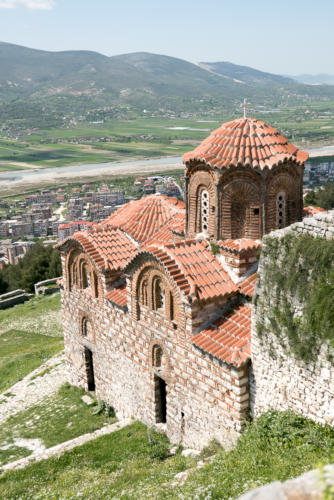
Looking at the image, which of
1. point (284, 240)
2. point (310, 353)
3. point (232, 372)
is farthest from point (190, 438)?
point (284, 240)

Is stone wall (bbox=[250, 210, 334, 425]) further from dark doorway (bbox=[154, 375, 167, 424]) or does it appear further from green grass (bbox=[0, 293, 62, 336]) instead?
green grass (bbox=[0, 293, 62, 336])

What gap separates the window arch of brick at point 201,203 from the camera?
41.6ft

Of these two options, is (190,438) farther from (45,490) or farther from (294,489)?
(294,489)

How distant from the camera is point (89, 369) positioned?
53.8ft

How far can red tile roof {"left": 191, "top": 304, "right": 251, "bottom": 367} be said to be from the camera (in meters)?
9.91

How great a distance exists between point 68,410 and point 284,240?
34.4 feet

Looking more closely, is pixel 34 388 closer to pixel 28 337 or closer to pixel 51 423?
pixel 51 423

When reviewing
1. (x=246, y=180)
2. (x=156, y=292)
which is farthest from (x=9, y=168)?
(x=246, y=180)

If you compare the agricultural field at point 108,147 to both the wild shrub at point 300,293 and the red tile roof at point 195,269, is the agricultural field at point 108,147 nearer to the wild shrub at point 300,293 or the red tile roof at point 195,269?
the red tile roof at point 195,269

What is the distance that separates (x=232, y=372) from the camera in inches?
392

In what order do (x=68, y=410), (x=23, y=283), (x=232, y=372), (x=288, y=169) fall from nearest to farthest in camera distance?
(x=232, y=372) < (x=288, y=169) < (x=68, y=410) < (x=23, y=283)

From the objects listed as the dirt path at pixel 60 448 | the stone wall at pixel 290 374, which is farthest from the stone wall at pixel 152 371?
the dirt path at pixel 60 448

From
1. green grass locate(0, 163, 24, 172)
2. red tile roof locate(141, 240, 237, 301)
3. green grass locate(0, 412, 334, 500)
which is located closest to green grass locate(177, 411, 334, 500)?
green grass locate(0, 412, 334, 500)

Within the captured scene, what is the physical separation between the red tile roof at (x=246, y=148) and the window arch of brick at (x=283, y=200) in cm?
55
